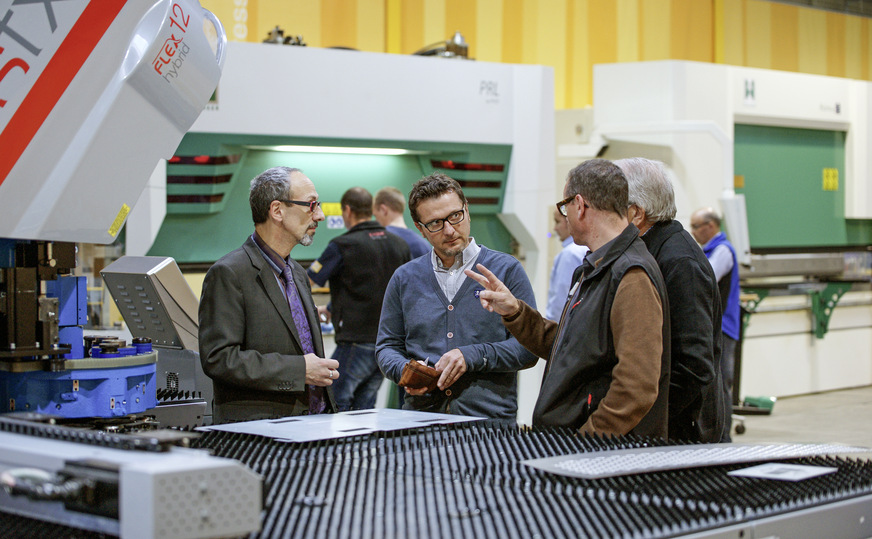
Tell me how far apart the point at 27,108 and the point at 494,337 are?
1.35m

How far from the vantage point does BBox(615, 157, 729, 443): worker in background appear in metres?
2.34

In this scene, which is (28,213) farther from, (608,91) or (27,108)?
(608,91)

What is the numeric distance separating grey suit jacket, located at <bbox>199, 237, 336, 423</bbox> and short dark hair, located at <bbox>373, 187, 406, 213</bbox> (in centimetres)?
237

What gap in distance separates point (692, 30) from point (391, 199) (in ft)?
17.6

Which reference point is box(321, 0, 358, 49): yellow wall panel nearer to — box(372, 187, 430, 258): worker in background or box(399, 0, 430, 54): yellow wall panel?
box(399, 0, 430, 54): yellow wall panel

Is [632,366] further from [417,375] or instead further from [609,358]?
[417,375]

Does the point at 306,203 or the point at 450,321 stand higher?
the point at 306,203

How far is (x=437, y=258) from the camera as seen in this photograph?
2732mm

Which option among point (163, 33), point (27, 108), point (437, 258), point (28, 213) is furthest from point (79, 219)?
point (437, 258)

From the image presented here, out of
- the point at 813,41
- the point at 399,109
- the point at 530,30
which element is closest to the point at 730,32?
the point at 813,41

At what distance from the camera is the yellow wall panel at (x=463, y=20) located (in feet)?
25.3

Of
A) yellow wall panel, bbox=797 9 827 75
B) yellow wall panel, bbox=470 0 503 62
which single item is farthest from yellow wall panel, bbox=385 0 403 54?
yellow wall panel, bbox=797 9 827 75

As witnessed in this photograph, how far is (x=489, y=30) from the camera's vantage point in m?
7.96

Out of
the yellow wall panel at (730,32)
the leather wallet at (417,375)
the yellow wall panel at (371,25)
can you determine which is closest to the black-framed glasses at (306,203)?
the leather wallet at (417,375)
